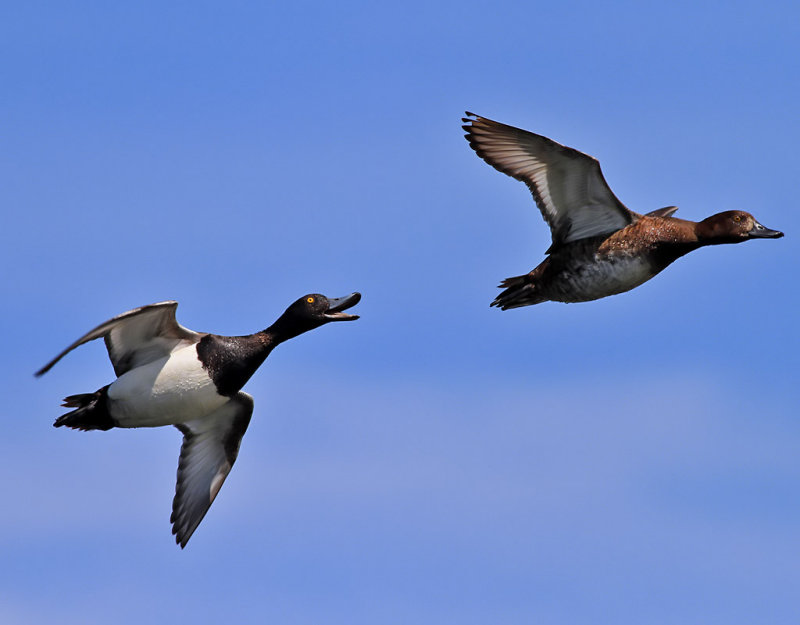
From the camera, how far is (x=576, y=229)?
1423cm

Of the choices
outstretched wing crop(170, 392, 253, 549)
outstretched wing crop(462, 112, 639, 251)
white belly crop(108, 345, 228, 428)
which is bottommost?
outstretched wing crop(170, 392, 253, 549)

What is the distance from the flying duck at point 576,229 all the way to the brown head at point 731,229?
164mm

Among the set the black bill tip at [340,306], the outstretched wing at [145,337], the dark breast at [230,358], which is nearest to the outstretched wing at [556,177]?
the black bill tip at [340,306]

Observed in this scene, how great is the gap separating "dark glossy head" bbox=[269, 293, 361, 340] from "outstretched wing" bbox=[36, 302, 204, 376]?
0.83 metres

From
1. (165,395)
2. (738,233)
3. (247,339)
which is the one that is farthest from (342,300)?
(738,233)

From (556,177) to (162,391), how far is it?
439 cm

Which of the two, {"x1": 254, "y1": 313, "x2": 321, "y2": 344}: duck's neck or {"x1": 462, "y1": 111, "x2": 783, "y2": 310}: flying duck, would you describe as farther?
{"x1": 254, "y1": 313, "x2": 321, "y2": 344}: duck's neck

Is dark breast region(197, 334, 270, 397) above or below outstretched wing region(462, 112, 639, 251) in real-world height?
below

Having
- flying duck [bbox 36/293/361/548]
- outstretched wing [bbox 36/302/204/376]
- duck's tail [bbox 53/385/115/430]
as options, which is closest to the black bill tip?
flying duck [bbox 36/293/361/548]

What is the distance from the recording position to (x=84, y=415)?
13812 mm

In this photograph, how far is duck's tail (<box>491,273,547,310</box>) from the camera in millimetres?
14281

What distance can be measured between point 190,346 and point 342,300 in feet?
5.27

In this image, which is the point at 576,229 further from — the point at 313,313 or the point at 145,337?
the point at 145,337

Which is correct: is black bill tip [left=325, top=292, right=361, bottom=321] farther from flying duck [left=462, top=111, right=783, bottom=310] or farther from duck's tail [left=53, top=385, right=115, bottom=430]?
duck's tail [left=53, top=385, right=115, bottom=430]
